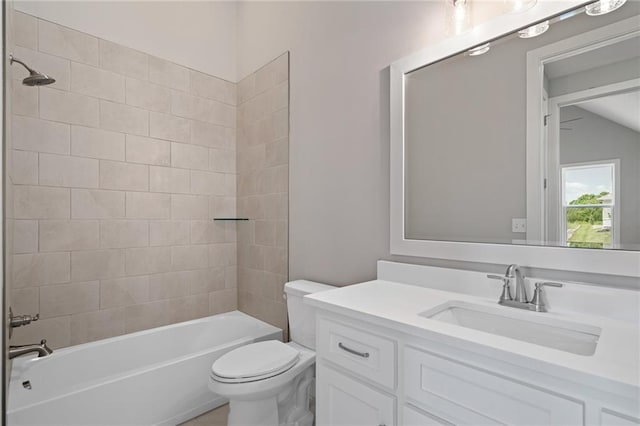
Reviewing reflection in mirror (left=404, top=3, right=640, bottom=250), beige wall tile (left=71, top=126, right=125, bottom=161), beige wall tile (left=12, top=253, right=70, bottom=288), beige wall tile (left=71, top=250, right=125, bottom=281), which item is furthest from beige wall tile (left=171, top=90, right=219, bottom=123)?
reflection in mirror (left=404, top=3, right=640, bottom=250)

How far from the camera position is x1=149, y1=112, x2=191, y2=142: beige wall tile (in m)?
2.34

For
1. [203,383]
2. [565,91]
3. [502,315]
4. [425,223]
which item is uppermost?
[565,91]

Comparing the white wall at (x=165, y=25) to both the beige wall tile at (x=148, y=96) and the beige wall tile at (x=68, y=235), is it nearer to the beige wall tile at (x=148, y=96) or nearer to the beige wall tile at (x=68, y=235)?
the beige wall tile at (x=148, y=96)

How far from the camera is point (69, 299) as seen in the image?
6.63 ft

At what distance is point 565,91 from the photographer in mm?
1154

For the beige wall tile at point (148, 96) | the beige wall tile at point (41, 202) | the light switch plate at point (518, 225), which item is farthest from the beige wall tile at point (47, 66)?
the light switch plate at point (518, 225)

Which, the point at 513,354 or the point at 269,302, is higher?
the point at 513,354

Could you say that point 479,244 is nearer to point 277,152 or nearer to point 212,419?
point 277,152

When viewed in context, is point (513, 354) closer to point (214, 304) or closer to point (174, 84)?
point (214, 304)

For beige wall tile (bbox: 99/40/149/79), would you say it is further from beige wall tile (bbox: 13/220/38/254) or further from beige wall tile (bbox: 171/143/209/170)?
beige wall tile (bbox: 13/220/38/254)

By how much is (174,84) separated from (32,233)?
1.32 metres

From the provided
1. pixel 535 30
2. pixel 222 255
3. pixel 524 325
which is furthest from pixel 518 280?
pixel 222 255

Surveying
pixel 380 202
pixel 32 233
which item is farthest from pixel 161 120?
pixel 380 202

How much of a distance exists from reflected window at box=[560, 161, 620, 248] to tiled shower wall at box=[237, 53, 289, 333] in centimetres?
156
